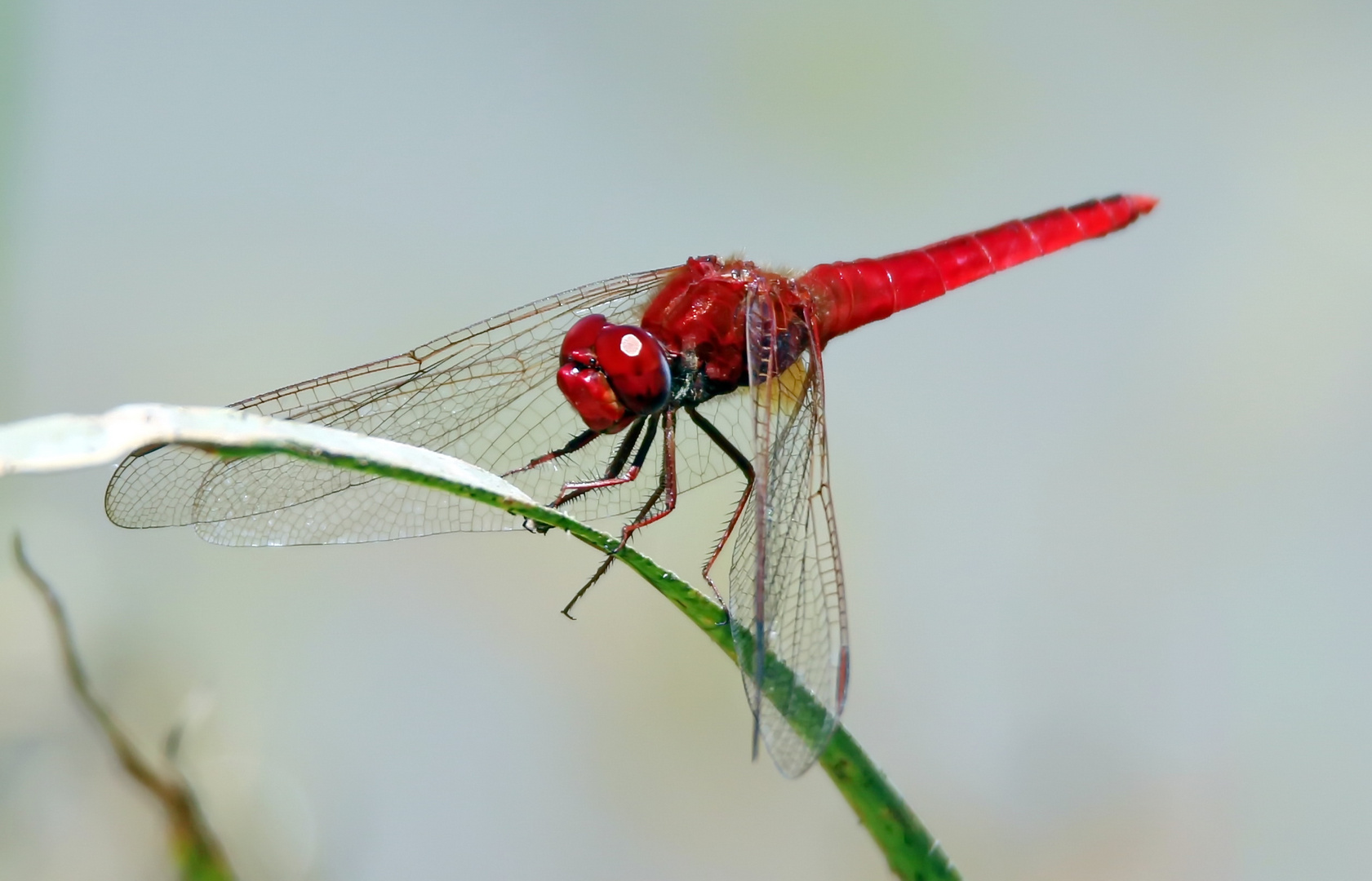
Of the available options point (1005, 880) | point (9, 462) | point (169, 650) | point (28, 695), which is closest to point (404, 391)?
point (9, 462)

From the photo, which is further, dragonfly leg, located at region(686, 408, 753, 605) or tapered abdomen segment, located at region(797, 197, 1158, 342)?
tapered abdomen segment, located at region(797, 197, 1158, 342)

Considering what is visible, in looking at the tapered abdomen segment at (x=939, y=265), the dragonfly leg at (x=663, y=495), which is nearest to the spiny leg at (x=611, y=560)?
the dragonfly leg at (x=663, y=495)

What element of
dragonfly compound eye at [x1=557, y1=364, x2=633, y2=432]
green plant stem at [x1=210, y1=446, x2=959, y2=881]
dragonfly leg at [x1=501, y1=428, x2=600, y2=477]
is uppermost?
dragonfly compound eye at [x1=557, y1=364, x2=633, y2=432]

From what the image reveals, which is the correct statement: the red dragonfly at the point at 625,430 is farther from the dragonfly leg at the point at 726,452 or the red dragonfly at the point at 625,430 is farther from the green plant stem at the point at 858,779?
the green plant stem at the point at 858,779

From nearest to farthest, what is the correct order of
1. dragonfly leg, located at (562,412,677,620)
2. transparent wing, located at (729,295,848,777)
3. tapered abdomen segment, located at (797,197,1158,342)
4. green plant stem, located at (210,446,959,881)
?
green plant stem, located at (210,446,959,881), transparent wing, located at (729,295,848,777), dragonfly leg, located at (562,412,677,620), tapered abdomen segment, located at (797,197,1158,342)

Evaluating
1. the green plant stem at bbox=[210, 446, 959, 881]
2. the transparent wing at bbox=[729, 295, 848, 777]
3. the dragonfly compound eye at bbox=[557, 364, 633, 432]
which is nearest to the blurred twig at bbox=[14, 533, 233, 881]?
the green plant stem at bbox=[210, 446, 959, 881]

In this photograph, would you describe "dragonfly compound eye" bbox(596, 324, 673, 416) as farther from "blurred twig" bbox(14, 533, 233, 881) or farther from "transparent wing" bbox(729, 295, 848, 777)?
"blurred twig" bbox(14, 533, 233, 881)

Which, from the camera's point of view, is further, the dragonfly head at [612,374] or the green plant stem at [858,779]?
the dragonfly head at [612,374]

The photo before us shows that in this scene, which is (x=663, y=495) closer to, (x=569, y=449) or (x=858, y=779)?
(x=569, y=449)
